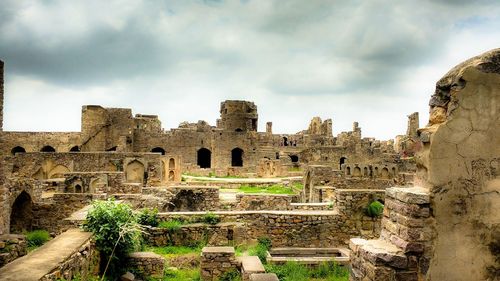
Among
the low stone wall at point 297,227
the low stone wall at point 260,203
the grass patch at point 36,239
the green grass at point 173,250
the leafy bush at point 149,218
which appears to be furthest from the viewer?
the low stone wall at point 260,203

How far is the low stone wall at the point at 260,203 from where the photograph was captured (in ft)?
45.2

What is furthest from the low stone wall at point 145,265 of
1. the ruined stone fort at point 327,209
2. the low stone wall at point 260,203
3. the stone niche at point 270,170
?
the stone niche at point 270,170

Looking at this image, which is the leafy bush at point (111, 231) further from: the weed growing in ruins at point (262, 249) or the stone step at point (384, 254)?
the stone step at point (384, 254)

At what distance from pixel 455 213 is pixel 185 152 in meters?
33.3

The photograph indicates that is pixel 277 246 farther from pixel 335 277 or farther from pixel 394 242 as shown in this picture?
pixel 394 242

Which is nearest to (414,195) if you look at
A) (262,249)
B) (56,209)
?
(262,249)

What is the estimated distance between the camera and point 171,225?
9.90 m

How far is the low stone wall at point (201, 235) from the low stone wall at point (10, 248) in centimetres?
315

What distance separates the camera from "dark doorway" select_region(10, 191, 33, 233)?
1380 cm

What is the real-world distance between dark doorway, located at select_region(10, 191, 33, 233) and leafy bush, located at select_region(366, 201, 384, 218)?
36.1 feet

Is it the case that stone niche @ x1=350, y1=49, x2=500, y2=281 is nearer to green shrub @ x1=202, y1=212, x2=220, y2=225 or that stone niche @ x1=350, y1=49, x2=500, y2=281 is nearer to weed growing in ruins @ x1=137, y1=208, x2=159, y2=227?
green shrub @ x1=202, y1=212, x2=220, y2=225

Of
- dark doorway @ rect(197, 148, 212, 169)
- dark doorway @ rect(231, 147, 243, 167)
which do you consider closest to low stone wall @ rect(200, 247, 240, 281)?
dark doorway @ rect(231, 147, 243, 167)

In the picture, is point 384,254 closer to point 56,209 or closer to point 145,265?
point 145,265

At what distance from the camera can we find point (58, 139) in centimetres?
3653
